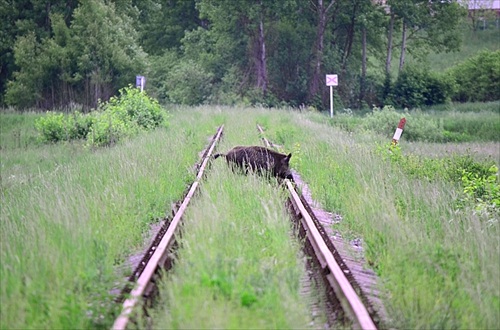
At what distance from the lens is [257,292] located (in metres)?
5.54

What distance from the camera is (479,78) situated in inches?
2109

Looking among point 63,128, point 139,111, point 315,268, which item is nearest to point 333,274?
point 315,268

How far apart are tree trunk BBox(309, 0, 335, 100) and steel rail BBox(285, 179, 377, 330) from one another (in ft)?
137

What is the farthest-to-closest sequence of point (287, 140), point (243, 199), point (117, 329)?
1. point (287, 140)
2. point (243, 199)
3. point (117, 329)

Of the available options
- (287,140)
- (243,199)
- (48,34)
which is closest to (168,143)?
(287,140)

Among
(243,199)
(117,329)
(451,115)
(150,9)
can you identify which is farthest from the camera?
(150,9)

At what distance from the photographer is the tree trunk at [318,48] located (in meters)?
49.0

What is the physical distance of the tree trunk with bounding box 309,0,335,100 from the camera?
4900 centimetres

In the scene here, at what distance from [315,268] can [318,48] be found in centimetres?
4382

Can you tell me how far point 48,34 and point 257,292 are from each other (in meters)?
38.3

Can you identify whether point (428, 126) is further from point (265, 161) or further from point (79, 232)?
point (79, 232)

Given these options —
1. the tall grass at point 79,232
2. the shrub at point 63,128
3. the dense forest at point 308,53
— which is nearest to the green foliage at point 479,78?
the dense forest at point 308,53

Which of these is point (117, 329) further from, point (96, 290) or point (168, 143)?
point (168, 143)

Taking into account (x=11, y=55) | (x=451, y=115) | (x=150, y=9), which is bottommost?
(x=451, y=115)
